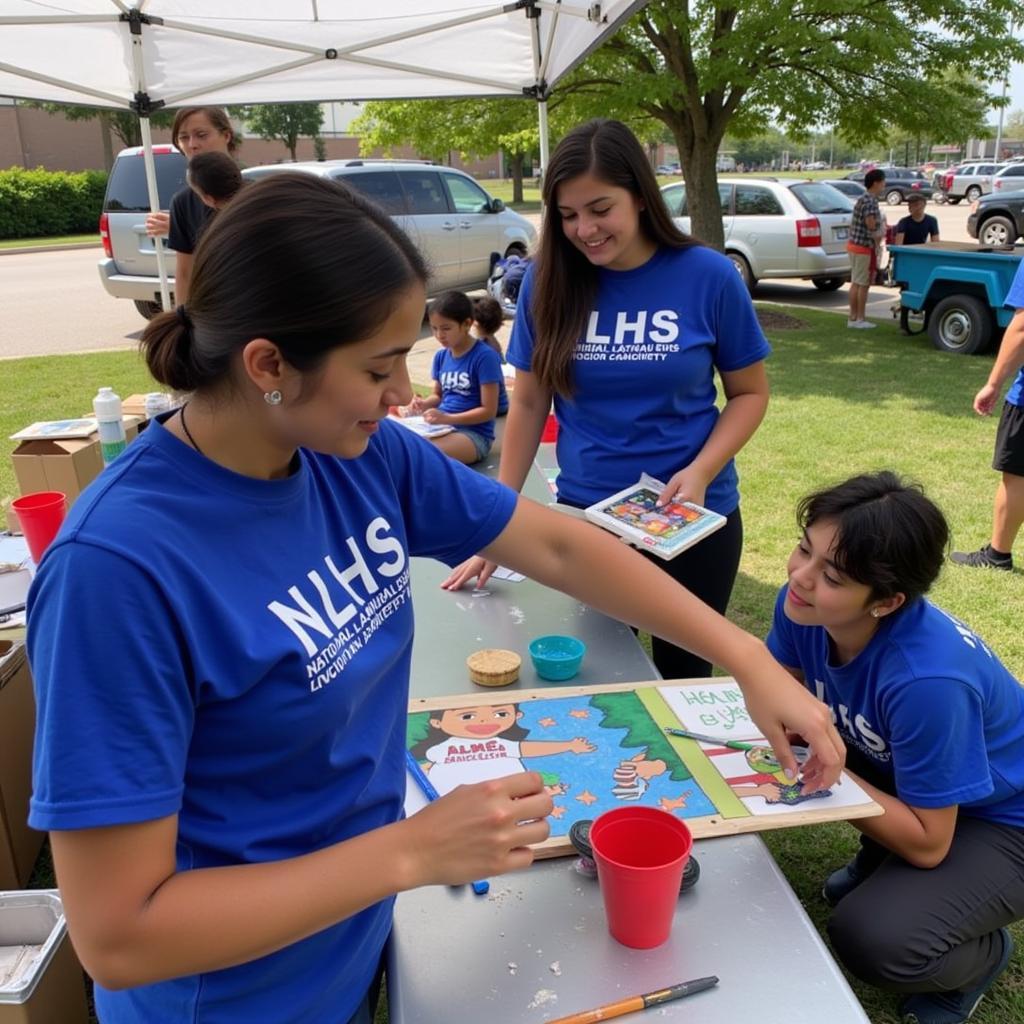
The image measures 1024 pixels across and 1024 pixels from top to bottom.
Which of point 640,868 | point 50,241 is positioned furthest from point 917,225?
point 50,241

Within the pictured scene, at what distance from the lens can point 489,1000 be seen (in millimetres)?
1192

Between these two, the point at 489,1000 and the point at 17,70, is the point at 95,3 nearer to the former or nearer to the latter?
the point at 17,70

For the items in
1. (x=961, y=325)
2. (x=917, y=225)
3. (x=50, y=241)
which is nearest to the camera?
(x=961, y=325)

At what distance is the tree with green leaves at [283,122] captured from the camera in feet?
132

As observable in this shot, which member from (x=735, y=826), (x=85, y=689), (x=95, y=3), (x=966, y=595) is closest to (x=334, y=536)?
(x=85, y=689)

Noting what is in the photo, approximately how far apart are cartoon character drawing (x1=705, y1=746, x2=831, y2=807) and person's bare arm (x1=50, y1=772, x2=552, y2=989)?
691 millimetres

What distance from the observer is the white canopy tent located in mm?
4680

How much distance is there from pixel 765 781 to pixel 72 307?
43.8 feet

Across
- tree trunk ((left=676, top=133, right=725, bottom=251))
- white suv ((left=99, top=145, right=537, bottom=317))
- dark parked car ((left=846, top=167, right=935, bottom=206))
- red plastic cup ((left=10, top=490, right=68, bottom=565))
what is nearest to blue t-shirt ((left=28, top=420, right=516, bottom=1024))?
red plastic cup ((left=10, top=490, right=68, bottom=565))

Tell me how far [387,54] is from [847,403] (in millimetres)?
4404

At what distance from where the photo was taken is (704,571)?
2371mm

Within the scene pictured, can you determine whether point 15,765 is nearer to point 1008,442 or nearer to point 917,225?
point 1008,442

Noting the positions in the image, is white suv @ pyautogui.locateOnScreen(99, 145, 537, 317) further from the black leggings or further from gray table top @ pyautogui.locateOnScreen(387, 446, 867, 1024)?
gray table top @ pyautogui.locateOnScreen(387, 446, 867, 1024)

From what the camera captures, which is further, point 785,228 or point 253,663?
point 785,228
